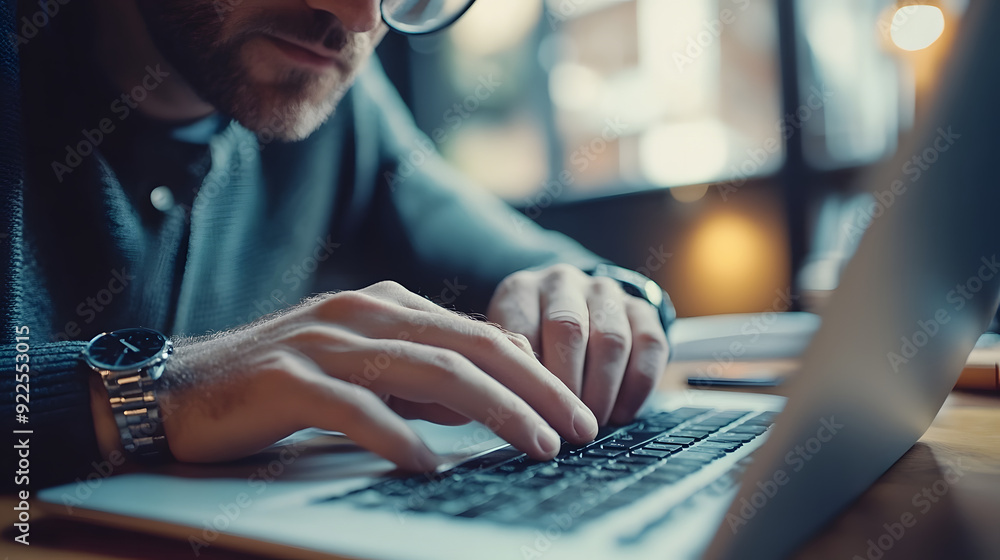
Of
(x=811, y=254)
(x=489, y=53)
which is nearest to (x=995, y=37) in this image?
(x=811, y=254)

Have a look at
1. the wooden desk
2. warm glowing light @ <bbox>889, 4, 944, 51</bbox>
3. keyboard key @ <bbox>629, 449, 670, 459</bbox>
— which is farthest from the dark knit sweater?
warm glowing light @ <bbox>889, 4, 944, 51</bbox>

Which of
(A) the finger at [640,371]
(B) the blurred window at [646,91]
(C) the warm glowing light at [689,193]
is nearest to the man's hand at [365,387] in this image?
(A) the finger at [640,371]

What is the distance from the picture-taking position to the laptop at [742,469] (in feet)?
0.59

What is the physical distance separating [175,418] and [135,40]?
1.96 ft

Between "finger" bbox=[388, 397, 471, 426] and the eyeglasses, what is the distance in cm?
44

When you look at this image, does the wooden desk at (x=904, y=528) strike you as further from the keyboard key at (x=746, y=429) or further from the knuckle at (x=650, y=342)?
the knuckle at (x=650, y=342)

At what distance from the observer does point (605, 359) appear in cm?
46

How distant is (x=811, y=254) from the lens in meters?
2.07

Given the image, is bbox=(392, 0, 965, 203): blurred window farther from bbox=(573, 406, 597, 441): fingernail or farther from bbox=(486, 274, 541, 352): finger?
bbox=(573, 406, 597, 441): fingernail

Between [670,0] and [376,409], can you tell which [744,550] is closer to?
[376,409]

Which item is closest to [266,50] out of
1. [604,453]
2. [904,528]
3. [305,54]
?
[305,54]

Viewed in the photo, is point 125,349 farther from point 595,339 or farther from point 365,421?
point 595,339

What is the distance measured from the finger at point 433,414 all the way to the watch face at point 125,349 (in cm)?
17

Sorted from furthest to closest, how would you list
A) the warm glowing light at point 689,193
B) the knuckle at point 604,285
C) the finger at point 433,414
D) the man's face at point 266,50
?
the warm glowing light at point 689,193, the man's face at point 266,50, the knuckle at point 604,285, the finger at point 433,414
